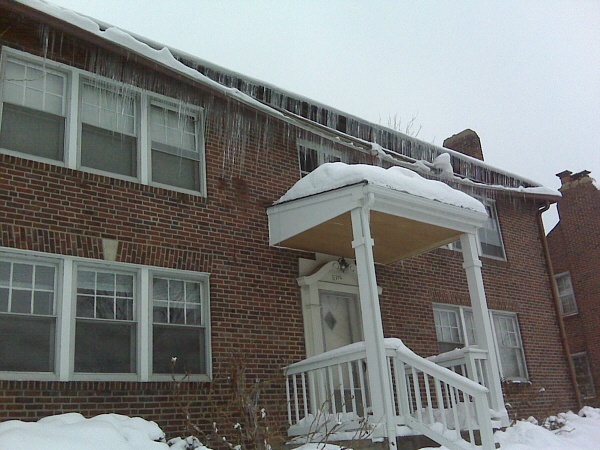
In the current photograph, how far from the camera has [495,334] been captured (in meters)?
12.2

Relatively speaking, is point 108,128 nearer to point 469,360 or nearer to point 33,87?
point 33,87

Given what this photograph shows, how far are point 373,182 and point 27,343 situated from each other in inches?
171

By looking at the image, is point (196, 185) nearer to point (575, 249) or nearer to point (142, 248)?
point (142, 248)

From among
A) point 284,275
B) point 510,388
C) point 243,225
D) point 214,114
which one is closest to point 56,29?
A: point 214,114

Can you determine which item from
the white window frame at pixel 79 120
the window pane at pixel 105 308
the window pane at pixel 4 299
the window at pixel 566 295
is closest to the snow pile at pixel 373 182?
the white window frame at pixel 79 120

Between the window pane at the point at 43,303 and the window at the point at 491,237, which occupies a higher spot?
the window at the point at 491,237

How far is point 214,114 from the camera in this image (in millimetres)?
9180

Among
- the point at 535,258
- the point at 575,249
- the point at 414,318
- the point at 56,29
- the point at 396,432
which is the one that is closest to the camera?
the point at 396,432

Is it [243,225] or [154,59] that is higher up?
[154,59]

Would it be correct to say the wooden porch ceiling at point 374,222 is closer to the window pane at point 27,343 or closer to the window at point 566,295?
the window pane at point 27,343

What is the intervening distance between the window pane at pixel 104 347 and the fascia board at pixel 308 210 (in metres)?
2.53

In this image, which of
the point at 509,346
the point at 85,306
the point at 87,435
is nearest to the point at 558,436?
the point at 509,346

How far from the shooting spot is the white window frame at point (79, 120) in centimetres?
750

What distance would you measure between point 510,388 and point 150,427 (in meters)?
7.72
